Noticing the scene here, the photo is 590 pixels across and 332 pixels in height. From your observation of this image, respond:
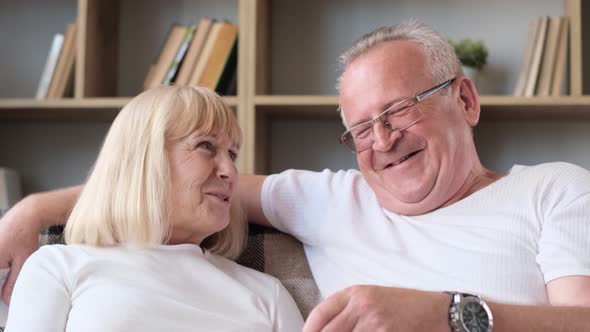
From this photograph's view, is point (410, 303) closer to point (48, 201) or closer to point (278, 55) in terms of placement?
point (48, 201)

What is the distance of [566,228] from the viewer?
3.97 ft

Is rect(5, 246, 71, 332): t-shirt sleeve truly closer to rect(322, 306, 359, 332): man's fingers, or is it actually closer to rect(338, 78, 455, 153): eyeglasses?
rect(322, 306, 359, 332): man's fingers

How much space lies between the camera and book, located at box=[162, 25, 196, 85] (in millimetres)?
2303

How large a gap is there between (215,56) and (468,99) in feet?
3.31

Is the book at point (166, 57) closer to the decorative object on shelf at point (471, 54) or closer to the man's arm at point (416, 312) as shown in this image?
the decorative object on shelf at point (471, 54)

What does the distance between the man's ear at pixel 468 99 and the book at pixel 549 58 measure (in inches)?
30.1

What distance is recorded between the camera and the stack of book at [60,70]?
236cm

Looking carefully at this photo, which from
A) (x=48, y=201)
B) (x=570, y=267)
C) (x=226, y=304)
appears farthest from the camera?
(x=48, y=201)

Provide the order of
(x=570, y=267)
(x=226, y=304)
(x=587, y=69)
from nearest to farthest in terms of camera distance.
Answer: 1. (x=570, y=267)
2. (x=226, y=304)
3. (x=587, y=69)

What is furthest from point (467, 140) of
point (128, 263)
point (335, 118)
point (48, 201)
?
point (335, 118)

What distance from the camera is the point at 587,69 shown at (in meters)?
2.44

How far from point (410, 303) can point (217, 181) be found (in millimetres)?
468

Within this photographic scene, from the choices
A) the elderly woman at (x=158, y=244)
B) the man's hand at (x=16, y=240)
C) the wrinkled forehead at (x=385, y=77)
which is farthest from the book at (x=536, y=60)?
the man's hand at (x=16, y=240)

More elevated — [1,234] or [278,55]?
→ [278,55]
